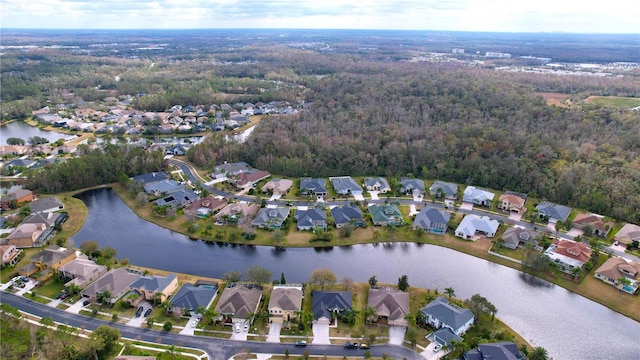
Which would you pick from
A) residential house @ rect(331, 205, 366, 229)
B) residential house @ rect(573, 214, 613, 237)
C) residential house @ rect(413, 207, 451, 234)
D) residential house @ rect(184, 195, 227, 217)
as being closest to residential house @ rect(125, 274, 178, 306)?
residential house @ rect(184, 195, 227, 217)

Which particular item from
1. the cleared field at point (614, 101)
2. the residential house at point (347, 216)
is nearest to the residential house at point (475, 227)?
the residential house at point (347, 216)

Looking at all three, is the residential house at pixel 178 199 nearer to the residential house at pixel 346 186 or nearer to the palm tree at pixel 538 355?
the residential house at pixel 346 186

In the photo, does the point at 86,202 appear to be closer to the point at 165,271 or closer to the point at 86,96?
the point at 165,271

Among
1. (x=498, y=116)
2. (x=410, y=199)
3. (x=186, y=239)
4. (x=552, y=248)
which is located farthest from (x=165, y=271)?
(x=498, y=116)

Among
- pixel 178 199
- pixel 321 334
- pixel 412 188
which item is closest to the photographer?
pixel 321 334

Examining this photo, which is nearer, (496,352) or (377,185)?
(496,352)

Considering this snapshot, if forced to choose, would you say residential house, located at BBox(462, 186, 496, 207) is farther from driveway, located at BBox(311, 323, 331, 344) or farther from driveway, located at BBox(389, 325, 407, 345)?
driveway, located at BBox(311, 323, 331, 344)

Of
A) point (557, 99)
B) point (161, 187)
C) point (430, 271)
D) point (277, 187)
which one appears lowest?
point (430, 271)

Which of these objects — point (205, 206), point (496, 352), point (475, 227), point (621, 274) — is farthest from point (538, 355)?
point (205, 206)

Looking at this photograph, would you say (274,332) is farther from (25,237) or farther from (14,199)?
(14,199)
